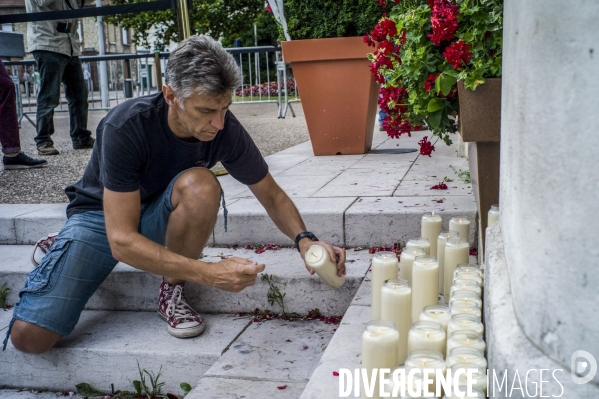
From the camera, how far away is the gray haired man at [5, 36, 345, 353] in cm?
236

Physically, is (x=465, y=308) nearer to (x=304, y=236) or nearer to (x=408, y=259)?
(x=408, y=259)

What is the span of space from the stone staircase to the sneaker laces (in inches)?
3.6

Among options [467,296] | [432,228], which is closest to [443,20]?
[432,228]

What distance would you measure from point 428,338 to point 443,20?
1311 mm

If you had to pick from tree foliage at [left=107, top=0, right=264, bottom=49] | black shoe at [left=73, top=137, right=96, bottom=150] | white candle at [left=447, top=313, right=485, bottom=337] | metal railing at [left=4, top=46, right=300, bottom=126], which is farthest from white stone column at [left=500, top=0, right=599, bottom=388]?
tree foliage at [left=107, top=0, right=264, bottom=49]

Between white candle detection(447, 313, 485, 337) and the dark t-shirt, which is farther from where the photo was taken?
the dark t-shirt

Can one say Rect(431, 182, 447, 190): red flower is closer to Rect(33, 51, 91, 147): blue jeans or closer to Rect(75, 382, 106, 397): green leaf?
Rect(75, 382, 106, 397): green leaf

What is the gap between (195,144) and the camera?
8.71ft

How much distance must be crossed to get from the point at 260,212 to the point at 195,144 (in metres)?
0.71

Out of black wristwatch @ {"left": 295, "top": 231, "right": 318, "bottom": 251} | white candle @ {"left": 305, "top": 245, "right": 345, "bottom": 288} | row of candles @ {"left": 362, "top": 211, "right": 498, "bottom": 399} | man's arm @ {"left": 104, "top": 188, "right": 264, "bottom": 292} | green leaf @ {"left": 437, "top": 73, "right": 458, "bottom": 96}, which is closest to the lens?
row of candles @ {"left": 362, "top": 211, "right": 498, "bottom": 399}

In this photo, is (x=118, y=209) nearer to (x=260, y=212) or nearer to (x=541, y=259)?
(x=260, y=212)

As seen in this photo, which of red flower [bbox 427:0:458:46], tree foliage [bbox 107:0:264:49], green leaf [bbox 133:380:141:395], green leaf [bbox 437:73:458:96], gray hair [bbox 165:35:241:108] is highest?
tree foliage [bbox 107:0:264:49]

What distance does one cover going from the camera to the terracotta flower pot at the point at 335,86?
5148 millimetres

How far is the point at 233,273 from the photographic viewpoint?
7.49 ft
